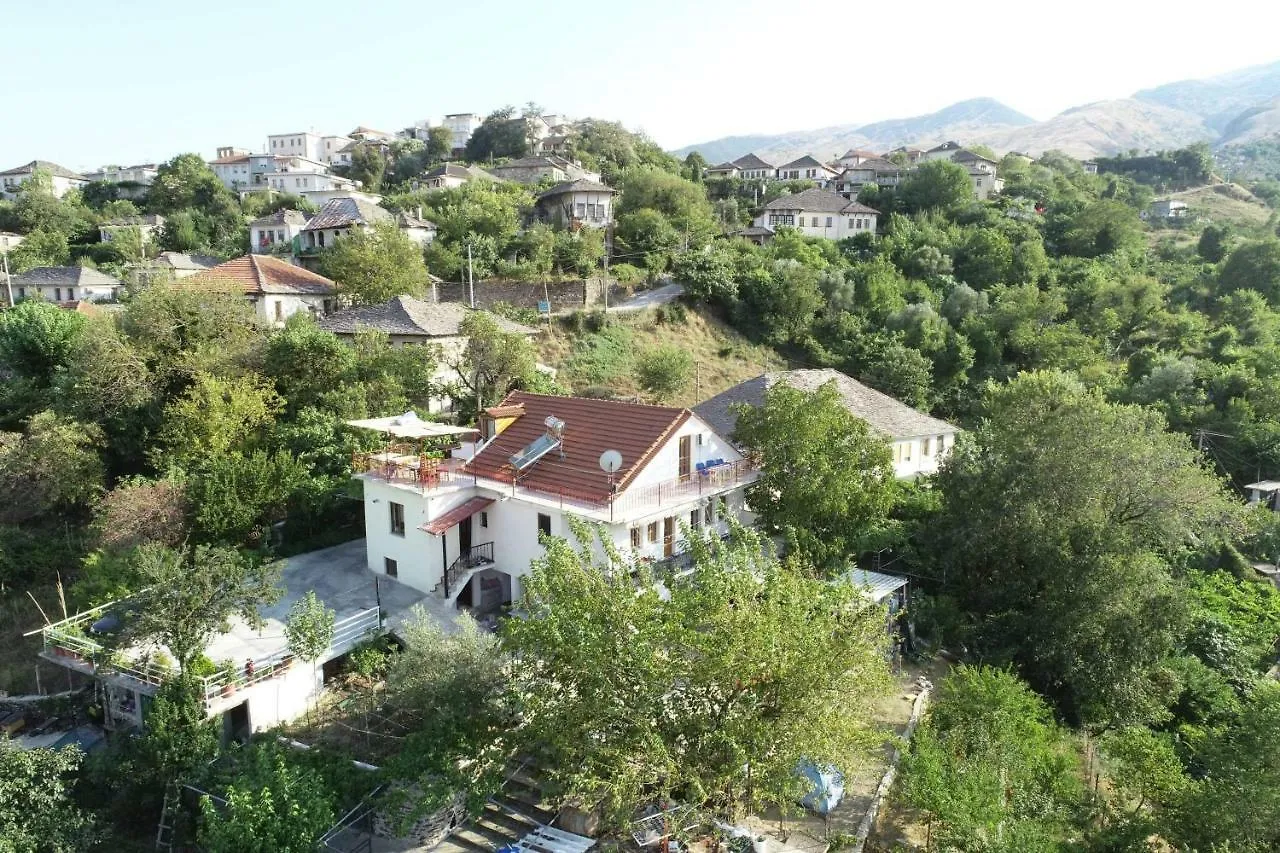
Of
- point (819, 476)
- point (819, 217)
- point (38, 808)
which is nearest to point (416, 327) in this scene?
point (819, 476)

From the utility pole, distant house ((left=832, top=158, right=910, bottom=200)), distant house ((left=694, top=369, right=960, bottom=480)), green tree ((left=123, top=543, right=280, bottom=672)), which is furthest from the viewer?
distant house ((left=832, top=158, right=910, bottom=200))

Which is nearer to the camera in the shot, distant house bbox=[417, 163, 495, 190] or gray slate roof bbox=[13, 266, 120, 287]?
gray slate roof bbox=[13, 266, 120, 287]

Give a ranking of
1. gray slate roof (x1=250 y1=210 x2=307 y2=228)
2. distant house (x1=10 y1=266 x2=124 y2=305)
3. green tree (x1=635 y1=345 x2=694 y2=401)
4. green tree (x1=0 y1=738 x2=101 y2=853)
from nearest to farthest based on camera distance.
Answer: green tree (x1=0 y1=738 x2=101 y2=853) → green tree (x1=635 y1=345 x2=694 y2=401) → distant house (x1=10 y1=266 x2=124 y2=305) → gray slate roof (x1=250 y1=210 x2=307 y2=228)

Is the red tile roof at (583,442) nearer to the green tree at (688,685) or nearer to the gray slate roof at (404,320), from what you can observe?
the green tree at (688,685)

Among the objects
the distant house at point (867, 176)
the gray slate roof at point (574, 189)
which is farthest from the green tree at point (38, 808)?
the distant house at point (867, 176)

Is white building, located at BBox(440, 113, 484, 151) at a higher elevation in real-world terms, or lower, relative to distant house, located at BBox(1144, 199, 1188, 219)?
higher

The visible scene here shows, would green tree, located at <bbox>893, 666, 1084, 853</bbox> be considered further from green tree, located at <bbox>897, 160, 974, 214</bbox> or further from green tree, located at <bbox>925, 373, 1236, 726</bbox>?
green tree, located at <bbox>897, 160, 974, 214</bbox>

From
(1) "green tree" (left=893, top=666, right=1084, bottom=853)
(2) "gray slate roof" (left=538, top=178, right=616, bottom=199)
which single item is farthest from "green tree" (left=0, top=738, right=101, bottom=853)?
(2) "gray slate roof" (left=538, top=178, right=616, bottom=199)
